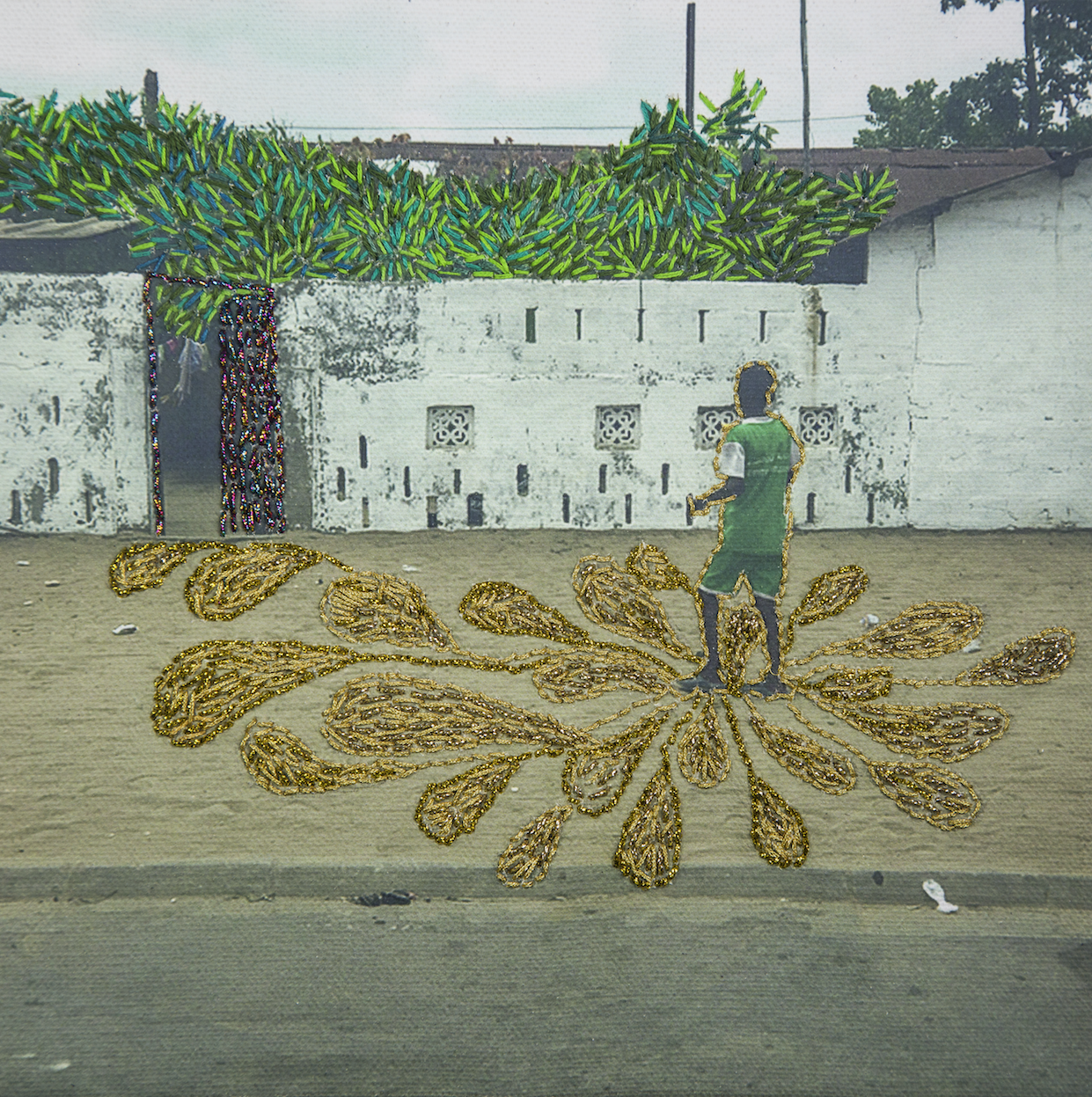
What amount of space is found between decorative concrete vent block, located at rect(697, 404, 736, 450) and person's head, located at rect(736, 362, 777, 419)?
18.0 feet

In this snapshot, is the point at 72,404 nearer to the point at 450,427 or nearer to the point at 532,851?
the point at 450,427

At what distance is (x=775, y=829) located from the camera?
4.70 meters


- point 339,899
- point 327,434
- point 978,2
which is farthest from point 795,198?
point 978,2

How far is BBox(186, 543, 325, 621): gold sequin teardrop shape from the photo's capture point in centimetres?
825

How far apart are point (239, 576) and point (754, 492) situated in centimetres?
524

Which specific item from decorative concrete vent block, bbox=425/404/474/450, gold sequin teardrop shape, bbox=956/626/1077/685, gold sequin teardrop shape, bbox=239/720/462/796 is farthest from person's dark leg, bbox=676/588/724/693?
decorative concrete vent block, bbox=425/404/474/450

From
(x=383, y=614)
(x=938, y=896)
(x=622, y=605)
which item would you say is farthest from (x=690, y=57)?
(x=938, y=896)

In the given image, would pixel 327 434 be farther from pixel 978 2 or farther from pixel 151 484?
pixel 978 2

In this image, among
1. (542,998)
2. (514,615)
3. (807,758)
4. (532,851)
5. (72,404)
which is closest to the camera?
(542,998)

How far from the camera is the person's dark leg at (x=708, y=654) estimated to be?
604 centimetres

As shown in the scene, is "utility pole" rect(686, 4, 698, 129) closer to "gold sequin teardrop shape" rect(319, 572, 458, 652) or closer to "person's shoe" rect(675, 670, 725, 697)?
"gold sequin teardrop shape" rect(319, 572, 458, 652)

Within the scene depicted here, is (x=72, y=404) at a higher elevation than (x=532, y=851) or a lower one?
higher

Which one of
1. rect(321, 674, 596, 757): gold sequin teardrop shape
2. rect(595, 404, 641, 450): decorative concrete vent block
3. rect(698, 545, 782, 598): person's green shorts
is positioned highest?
rect(595, 404, 641, 450): decorative concrete vent block

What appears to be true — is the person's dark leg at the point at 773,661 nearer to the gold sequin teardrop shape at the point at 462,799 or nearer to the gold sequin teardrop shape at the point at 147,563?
the gold sequin teardrop shape at the point at 462,799
